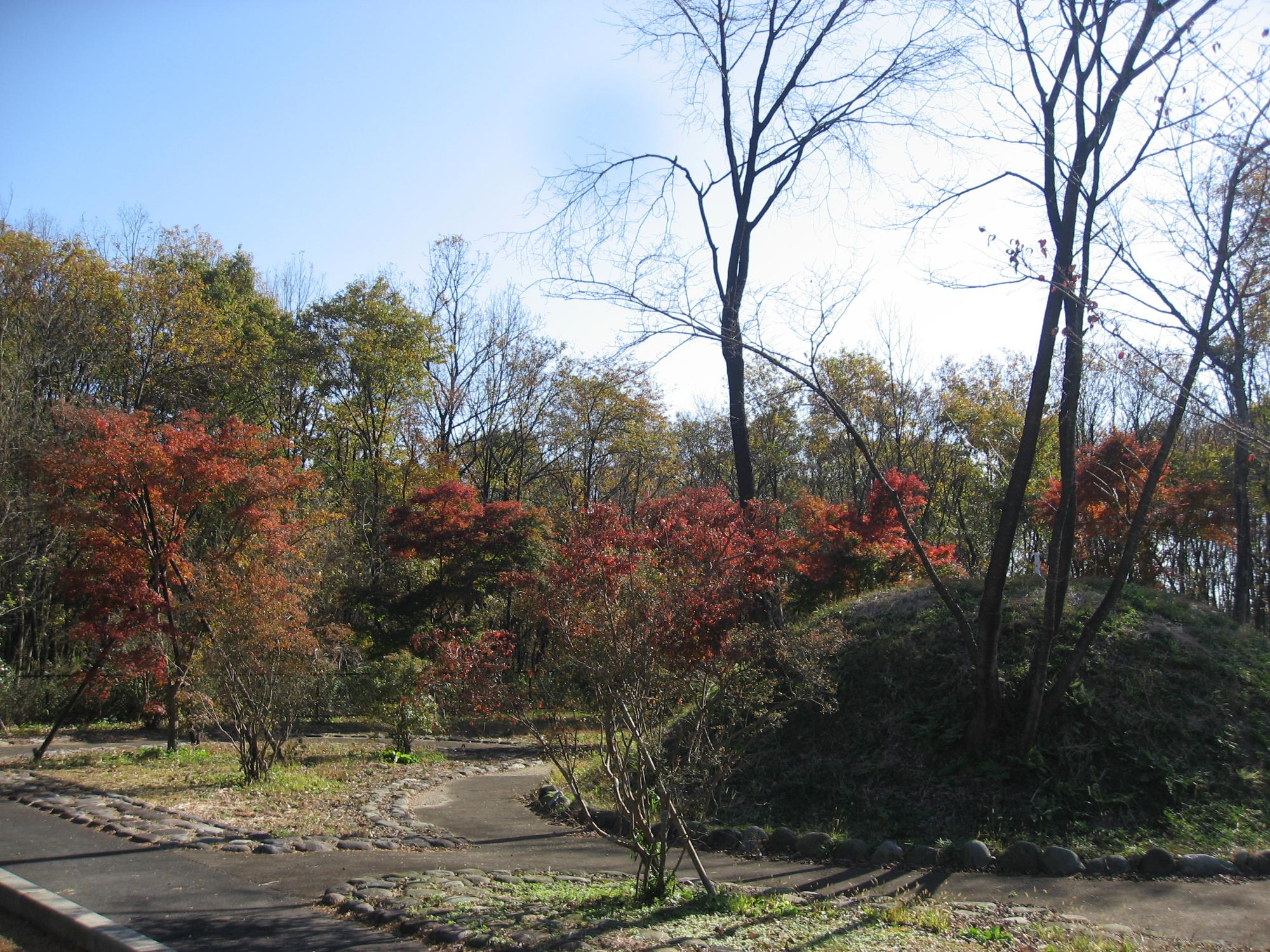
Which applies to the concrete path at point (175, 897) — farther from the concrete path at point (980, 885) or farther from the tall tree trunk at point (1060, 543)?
the tall tree trunk at point (1060, 543)

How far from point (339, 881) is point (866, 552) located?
1204 centimetres

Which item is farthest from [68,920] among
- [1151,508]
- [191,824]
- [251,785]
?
[1151,508]

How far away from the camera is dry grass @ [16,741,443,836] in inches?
329

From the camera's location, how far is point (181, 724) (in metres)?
16.0

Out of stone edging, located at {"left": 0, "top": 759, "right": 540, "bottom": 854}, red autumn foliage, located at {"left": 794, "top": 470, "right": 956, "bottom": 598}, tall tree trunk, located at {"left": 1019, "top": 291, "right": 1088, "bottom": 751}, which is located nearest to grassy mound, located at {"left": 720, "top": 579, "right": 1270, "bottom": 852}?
tall tree trunk, located at {"left": 1019, "top": 291, "right": 1088, "bottom": 751}

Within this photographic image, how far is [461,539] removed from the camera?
21391 mm

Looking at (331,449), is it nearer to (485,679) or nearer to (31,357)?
(31,357)

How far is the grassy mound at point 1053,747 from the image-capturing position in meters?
7.97

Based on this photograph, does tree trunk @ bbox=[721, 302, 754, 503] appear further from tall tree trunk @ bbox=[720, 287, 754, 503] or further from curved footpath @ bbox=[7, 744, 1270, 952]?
curved footpath @ bbox=[7, 744, 1270, 952]

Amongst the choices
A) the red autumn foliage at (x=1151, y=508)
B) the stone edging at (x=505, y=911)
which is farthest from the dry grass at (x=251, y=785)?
the red autumn foliage at (x=1151, y=508)

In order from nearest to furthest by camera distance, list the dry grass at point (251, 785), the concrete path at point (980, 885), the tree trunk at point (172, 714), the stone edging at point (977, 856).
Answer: the concrete path at point (980, 885)
the stone edging at point (977, 856)
the dry grass at point (251, 785)
the tree trunk at point (172, 714)

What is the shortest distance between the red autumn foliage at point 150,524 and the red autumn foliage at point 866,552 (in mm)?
9459

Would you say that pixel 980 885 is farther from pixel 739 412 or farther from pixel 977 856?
pixel 739 412

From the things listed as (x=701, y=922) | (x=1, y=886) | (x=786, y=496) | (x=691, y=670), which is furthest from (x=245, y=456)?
(x=786, y=496)
